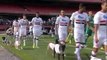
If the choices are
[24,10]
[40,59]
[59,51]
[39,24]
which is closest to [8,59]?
[40,59]

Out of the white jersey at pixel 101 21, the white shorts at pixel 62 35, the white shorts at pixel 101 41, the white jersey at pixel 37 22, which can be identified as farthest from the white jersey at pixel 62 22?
the white shorts at pixel 101 41

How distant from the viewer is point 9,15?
226ft

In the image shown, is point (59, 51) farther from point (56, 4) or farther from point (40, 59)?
point (56, 4)

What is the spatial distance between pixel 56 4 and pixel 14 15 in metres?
9.09

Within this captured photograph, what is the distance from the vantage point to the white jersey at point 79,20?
1612 centimetres

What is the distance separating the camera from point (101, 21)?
13578mm

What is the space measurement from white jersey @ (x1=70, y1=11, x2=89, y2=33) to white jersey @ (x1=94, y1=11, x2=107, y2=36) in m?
2.59

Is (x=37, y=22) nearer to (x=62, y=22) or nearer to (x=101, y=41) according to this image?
(x=62, y=22)

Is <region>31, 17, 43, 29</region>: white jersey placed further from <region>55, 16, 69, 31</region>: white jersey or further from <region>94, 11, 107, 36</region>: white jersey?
<region>94, 11, 107, 36</region>: white jersey

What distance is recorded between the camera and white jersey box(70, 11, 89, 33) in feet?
52.9

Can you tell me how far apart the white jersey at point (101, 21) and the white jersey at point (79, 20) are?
8.50ft

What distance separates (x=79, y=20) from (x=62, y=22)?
3.56 meters

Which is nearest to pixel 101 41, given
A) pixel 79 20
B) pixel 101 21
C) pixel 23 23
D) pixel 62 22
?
pixel 101 21

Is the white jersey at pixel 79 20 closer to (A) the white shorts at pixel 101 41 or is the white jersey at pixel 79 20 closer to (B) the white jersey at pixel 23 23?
(A) the white shorts at pixel 101 41
